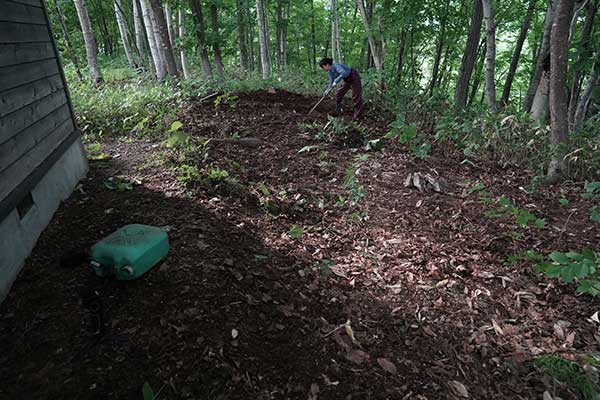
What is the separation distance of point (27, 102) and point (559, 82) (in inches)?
248

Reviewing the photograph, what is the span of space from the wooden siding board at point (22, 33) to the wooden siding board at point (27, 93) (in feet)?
1.28

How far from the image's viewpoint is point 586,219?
402 centimetres

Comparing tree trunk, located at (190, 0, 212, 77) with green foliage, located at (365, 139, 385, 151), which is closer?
green foliage, located at (365, 139, 385, 151)

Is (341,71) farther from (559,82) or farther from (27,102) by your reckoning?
(27,102)

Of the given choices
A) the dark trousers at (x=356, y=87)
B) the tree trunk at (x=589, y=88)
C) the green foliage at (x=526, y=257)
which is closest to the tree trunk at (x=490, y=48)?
the tree trunk at (x=589, y=88)

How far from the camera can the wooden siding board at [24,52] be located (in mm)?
2807

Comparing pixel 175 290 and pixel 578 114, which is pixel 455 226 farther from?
pixel 578 114

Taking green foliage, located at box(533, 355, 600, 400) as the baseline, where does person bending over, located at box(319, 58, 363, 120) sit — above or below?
above

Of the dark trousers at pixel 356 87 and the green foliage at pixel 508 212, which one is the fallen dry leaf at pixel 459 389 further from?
the dark trousers at pixel 356 87

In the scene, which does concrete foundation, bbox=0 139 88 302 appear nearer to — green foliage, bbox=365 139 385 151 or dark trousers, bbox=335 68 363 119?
green foliage, bbox=365 139 385 151

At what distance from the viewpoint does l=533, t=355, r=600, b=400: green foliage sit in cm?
205

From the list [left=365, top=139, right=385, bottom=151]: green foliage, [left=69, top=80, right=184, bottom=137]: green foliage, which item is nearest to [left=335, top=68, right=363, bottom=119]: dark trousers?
[left=365, top=139, right=385, bottom=151]: green foliage

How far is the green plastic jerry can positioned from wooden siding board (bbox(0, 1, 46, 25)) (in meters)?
2.30

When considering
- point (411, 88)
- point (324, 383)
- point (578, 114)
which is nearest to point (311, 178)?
point (324, 383)
